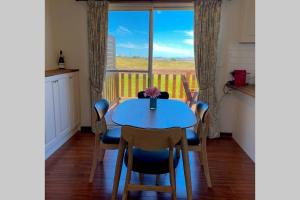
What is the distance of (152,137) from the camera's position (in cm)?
178

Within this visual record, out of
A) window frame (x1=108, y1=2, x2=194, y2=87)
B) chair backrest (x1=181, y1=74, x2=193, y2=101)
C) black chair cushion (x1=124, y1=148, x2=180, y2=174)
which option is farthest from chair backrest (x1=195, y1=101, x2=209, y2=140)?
window frame (x1=108, y1=2, x2=194, y2=87)

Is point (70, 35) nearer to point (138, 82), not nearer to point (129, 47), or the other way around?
point (129, 47)

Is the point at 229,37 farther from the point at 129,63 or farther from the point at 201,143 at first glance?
the point at 201,143

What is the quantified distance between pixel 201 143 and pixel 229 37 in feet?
6.87

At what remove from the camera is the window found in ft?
13.4

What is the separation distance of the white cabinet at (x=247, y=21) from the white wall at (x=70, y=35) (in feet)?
7.75

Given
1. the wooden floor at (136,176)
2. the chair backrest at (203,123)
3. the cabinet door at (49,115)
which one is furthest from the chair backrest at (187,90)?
the cabinet door at (49,115)

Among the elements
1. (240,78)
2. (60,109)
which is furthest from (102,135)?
(240,78)

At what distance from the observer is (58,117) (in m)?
3.45

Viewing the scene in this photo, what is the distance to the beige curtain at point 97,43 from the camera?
3891 mm

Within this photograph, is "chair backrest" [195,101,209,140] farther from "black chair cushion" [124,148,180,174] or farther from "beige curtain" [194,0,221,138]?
"beige curtain" [194,0,221,138]

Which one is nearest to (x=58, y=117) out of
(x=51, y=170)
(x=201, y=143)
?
(x=51, y=170)

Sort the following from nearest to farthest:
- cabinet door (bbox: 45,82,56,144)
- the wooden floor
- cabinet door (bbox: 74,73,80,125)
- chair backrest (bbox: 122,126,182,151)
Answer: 1. chair backrest (bbox: 122,126,182,151)
2. the wooden floor
3. cabinet door (bbox: 45,82,56,144)
4. cabinet door (bbox: 74,73,80,125)

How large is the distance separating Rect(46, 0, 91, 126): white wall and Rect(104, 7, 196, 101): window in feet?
1.26
